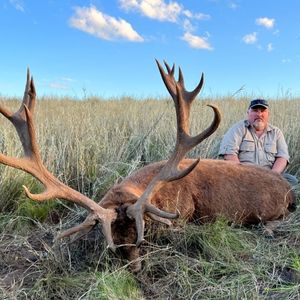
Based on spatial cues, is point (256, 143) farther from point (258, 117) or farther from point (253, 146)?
point (258, 117)

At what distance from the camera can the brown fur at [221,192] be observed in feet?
13.2

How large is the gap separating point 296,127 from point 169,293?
4945 mm

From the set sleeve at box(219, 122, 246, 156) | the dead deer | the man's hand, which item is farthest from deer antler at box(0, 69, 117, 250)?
the man's hand

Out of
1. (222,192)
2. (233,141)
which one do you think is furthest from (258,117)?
(222,192)

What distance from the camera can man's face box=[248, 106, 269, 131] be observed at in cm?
581

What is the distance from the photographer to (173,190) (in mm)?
4074

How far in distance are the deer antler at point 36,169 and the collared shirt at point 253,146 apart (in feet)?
8.89

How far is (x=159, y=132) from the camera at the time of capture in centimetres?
710

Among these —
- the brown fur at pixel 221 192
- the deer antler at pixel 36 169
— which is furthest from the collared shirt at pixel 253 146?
the deer antler at pixel 36 169

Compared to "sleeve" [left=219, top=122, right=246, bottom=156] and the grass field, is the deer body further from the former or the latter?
"sleeve" [left=219, top=122, right=246, bottom=156]

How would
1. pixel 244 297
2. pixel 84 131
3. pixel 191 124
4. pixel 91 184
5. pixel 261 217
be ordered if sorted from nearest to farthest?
1. pixel 244 297
2. pixel 261 217
3. pixel 91 184
4. pixel 84 131
5. pixel 191 124

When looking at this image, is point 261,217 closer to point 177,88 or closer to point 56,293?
point 177,88

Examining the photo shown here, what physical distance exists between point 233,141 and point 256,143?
31 centimetres

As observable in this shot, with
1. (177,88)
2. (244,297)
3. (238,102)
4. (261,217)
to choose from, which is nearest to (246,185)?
(261,217)
